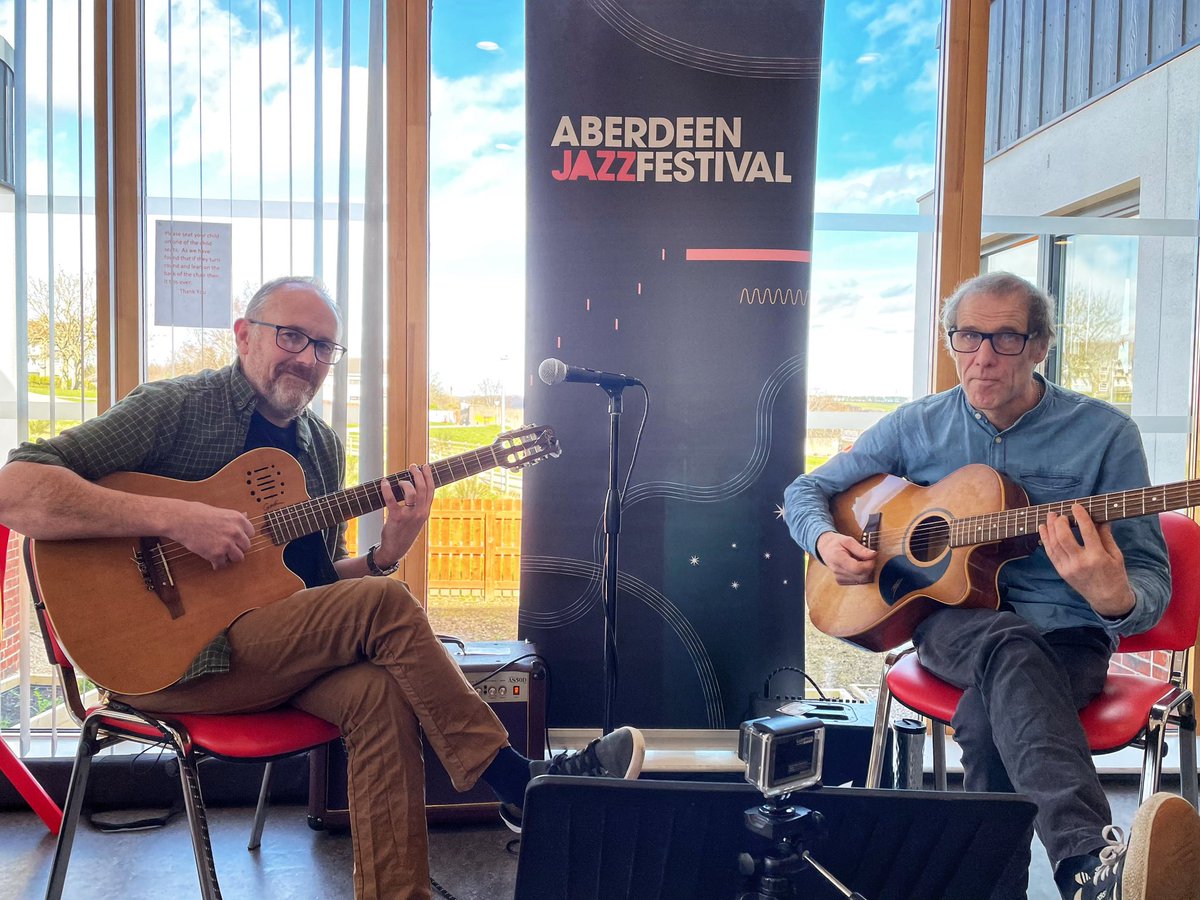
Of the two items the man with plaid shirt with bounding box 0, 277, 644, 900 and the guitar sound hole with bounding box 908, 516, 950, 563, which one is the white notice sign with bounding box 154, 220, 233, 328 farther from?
the guitar sound hole with bounding box 908, 516, 950, 563

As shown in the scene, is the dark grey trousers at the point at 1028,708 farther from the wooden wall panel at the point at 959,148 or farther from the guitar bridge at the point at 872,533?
the wooden wall panel at the point at 959,148

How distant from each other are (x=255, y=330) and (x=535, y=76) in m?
1.15

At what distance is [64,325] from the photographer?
95.7 inches

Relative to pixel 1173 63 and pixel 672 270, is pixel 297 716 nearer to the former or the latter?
pixel 672 270

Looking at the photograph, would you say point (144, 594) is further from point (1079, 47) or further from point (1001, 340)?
point (1079, 47)

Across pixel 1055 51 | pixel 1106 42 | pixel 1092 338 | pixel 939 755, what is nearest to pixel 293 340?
pixel 939 755

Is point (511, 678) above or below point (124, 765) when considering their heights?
above

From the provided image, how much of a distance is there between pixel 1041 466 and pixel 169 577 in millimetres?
1889

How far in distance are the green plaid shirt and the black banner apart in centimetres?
72

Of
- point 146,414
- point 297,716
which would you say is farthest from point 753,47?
point 297,716

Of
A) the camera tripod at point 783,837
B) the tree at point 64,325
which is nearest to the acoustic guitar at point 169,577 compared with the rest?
the tree at point 64,325

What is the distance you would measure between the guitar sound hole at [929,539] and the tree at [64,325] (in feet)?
7.60

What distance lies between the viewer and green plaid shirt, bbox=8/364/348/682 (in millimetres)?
1701

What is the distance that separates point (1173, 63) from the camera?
8.56 ft
